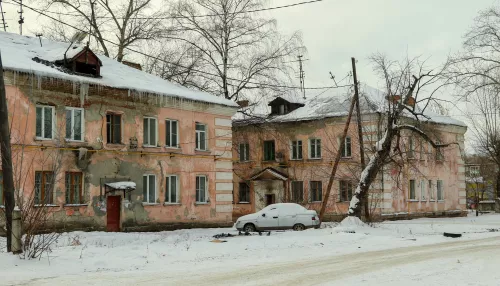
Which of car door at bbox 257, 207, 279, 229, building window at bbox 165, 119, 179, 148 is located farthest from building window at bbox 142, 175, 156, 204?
car door at bbox 257, 207, 279, 229

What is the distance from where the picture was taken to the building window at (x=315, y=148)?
40.2 metres

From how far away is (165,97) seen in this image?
2798 cm

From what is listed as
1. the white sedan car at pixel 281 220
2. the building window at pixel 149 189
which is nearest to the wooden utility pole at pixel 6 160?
the building window at pixel 149 189

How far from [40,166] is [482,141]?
129 feet

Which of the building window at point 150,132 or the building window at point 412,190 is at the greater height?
the building window at point 150,132

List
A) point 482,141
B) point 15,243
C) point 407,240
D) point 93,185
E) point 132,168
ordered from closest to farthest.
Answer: point 15,243 → point 407,240 → point 93,185 → point 132,168 → point 482,141

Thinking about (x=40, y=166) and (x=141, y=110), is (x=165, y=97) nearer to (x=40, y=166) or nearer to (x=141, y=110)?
(x=141, y=110)

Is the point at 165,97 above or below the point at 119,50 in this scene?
below

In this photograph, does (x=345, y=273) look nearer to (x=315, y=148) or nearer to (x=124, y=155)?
(x=124, y=155)

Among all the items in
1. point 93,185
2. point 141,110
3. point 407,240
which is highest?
point 141,110

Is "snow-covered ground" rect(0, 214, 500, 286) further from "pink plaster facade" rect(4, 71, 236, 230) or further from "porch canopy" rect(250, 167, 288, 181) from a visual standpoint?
"porch canopy" rect(250, 167, 288, 181)

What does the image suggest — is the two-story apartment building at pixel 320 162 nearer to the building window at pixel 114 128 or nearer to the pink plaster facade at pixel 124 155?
the pink plaster facade at pixel 124 155

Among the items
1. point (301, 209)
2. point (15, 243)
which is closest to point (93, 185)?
point (301, 209)

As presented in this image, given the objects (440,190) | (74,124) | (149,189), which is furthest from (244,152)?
(74,124)
